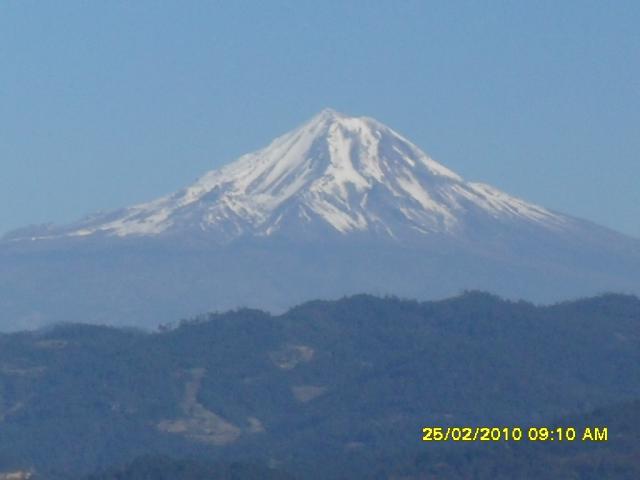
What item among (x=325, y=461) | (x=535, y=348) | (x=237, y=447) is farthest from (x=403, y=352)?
(x=325, y=461)

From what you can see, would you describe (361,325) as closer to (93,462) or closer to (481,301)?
(481,301)

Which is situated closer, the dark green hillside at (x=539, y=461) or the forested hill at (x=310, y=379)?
the dark green hillside at (x=539, y=461)

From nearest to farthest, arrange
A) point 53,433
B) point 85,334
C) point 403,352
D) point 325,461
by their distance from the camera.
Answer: point 325,461 → point 53,433 → point 403,352 → point 85,334

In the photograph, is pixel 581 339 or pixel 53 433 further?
pixel 581 339
